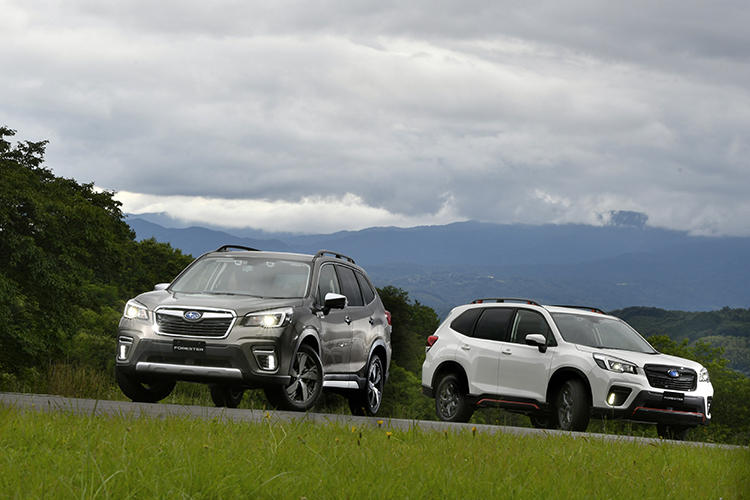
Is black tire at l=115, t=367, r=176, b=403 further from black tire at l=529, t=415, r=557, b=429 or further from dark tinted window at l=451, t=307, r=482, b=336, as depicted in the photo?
black tire at l=529, t=415, r=557, b=429

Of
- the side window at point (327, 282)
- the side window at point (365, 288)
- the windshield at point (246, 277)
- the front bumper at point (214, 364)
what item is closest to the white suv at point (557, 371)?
the side window at point (365, 288)

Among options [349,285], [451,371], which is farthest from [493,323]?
[349,285]

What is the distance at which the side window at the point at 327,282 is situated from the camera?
13712 mm

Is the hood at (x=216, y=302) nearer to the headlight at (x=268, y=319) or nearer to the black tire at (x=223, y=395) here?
the headlight at (x=268, y=319)

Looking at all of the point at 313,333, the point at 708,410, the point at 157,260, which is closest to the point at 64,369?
the point at 313,333

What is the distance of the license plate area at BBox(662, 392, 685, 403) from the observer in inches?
579

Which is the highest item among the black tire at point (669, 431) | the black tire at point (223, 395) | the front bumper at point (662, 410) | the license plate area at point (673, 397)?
the license plate area at point (673, 397)

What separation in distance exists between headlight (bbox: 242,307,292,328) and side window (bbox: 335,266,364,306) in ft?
7.78

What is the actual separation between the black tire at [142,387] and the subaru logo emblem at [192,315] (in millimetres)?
917

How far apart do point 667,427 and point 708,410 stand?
745 millimetres

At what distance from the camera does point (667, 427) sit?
51.7 ft

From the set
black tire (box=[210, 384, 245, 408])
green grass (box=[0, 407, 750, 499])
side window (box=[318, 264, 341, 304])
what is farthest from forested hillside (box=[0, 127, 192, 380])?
green grass (box=[0, 407, 750, 499])

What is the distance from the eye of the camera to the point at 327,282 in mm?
14117

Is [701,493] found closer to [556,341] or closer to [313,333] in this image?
[313,333]
